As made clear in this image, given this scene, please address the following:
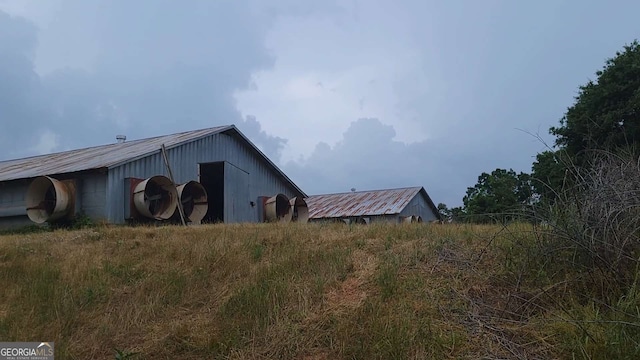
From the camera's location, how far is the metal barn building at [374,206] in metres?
26.7

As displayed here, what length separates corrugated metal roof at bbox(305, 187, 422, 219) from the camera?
27.1 meters

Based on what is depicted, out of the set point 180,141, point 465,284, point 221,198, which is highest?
point 180,141

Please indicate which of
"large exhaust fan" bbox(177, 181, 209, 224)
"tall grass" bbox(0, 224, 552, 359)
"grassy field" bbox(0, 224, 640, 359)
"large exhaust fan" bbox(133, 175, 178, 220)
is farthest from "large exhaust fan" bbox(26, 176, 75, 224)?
"grassy field" bbox(0, 224, 640, 359)

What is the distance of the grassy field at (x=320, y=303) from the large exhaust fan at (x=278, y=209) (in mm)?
11459

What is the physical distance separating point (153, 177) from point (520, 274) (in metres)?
11.5

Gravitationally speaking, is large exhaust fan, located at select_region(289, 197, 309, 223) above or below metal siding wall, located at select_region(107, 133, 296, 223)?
below

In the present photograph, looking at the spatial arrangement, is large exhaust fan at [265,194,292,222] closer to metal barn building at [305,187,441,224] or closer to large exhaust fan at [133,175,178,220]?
large exhaust fan at [133,175,178,220]

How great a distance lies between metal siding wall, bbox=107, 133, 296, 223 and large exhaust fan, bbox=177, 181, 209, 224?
78 cm

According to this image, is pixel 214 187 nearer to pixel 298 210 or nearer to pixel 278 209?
pixel 278 209

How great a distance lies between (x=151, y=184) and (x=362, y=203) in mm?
16109

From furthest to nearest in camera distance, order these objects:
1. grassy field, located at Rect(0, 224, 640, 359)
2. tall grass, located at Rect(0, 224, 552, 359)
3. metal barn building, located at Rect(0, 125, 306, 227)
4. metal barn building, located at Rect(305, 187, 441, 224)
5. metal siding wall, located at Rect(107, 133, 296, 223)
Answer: metal barn building, located at Rect(305, 187, 441, 224)
metal siding wall, located at Rect(107, 133, 296, 223)
metal barn building, located at Rect(0, 125, 306, 227)
tall grass, located at Rect(0, 224, 552, 359)
grassy field, located at Rect(0, 224, 640, 359)

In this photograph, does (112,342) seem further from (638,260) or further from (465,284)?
(638,260)

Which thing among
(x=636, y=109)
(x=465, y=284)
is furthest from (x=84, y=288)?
(x=636, y=109)

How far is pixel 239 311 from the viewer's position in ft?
18.8
